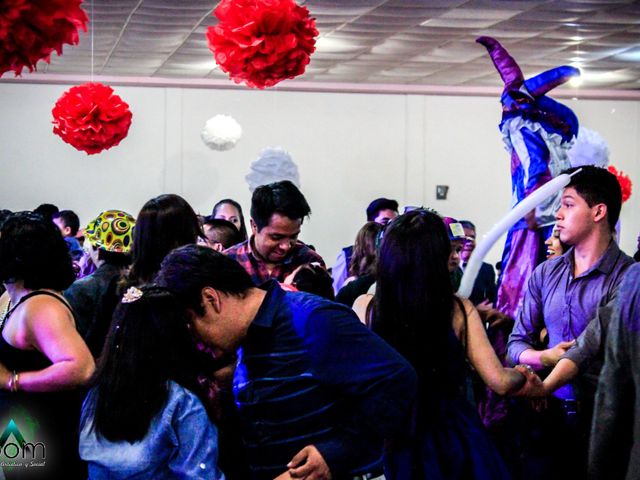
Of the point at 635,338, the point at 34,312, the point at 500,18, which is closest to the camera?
the point at 635,338

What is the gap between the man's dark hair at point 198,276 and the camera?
222 centimetres

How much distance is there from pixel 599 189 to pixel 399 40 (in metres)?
5.05

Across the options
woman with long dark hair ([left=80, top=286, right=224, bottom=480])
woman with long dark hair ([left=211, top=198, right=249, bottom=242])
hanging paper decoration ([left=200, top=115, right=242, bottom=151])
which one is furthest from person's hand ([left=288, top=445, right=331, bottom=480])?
hanging paper decoration ([left=200, top=115, right=242, bottom=151])

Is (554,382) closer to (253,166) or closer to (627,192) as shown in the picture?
(253,166)

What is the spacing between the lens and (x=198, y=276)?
2.22 metres

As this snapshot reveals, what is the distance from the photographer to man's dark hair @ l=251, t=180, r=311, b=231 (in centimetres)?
394

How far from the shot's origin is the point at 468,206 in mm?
11742

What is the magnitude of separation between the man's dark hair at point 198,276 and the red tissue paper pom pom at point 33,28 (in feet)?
1.89

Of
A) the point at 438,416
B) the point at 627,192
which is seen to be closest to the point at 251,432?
the point at 438,416

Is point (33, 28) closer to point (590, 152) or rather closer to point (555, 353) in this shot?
point (555, 353)

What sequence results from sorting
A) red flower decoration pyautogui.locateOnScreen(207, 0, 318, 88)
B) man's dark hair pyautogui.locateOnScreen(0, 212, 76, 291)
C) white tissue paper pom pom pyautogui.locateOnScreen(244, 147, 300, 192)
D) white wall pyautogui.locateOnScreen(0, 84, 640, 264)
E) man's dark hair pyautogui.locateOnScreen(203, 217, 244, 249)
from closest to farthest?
man's dark hair pyautogui.locateOnScreen(0, 212, 76, 291) < red flower decoration pyautogui.locateOnScreen(207, 0, 318, 88) < man's dark hair pyautogui.locateOnScreen(203, 217, 244, 249) < white tissue paper pom pom pyautogui.locateOnScreen(244, 147, 300, 192) < white wall pyautogui.locateOnScreen(0, 84, 640, 264)

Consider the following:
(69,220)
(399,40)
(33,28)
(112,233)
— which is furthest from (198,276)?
(69,220)

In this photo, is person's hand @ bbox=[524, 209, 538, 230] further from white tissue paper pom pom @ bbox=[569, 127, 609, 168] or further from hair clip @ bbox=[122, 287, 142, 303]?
hair clip @ bbox=[122, 287, 142, 303]

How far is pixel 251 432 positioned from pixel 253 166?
23.5 feet
